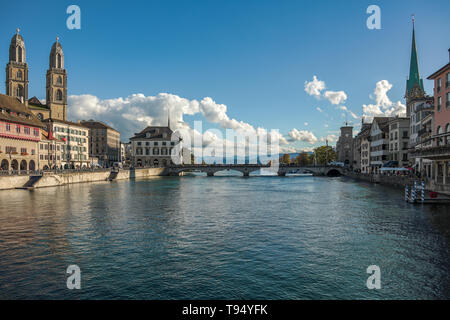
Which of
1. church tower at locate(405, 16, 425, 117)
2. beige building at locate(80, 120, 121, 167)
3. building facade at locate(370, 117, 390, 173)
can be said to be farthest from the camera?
beige building at locate(80, 120, 121, 167)

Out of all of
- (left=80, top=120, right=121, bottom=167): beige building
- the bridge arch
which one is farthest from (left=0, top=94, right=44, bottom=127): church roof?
the bridge arch

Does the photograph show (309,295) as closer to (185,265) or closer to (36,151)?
(185,265)

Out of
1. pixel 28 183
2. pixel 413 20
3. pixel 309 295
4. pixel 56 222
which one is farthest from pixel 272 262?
pixel 413 20

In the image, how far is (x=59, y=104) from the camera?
455 ft

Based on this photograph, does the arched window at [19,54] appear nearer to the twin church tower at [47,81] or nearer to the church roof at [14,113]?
the twin church tower at [47,81]

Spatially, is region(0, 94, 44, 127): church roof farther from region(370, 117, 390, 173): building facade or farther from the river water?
region(370, 117, 390, 173): building facade

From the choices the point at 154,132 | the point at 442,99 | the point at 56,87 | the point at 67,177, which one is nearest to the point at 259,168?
the point at 154,132

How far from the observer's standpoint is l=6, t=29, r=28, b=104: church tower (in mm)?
127812

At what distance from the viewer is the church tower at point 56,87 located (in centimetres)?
13738

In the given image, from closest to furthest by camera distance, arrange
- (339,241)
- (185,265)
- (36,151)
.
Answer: (185,265), (339,241), (36,151)

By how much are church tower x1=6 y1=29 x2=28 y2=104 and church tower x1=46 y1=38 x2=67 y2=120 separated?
9347 mm

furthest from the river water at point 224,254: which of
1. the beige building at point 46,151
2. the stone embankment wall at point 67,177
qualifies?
the beige building at point 46,151
